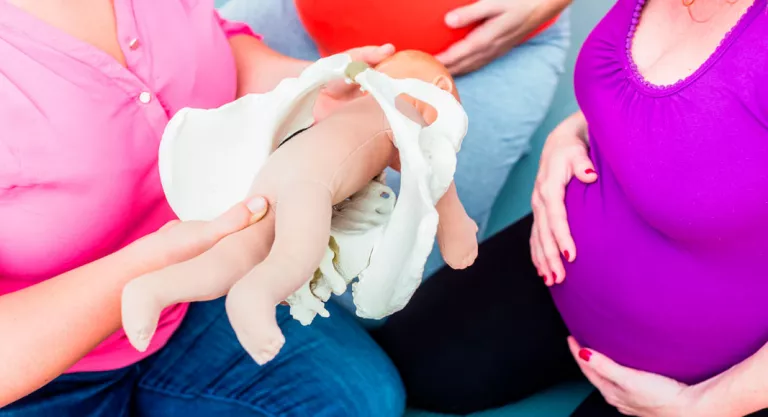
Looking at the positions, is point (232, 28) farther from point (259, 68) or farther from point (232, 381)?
point (232, 381)

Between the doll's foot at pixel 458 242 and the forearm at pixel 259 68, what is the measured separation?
12.8 inches

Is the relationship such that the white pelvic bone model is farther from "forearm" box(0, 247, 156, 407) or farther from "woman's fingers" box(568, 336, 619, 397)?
"woman's fingers" box(568, 336, 619, 397)

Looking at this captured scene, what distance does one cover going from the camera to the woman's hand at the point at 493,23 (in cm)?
85

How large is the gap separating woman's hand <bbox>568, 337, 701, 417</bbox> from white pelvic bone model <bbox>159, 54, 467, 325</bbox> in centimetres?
36

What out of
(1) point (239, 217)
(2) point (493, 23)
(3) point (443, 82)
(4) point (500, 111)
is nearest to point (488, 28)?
(2) point (493, 23)

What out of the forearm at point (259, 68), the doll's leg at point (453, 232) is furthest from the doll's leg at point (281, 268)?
the forearm at point (259, 68)

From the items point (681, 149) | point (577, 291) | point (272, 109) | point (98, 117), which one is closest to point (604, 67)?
point (681, 149)

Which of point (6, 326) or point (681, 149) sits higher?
point (681, 149)

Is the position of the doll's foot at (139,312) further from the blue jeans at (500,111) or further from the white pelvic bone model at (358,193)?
the blue jeans at (500,111)

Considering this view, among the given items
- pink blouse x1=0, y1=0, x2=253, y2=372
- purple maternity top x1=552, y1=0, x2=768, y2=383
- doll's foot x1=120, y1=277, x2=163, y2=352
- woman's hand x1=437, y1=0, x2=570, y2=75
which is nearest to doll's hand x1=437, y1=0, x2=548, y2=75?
woman's hand x1=437, y1=0, x2=570, y2=75

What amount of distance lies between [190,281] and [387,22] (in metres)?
0.58

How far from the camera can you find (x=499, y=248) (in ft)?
3.01

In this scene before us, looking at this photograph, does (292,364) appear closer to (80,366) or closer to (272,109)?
(80,366)

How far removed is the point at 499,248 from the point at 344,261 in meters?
0.49
